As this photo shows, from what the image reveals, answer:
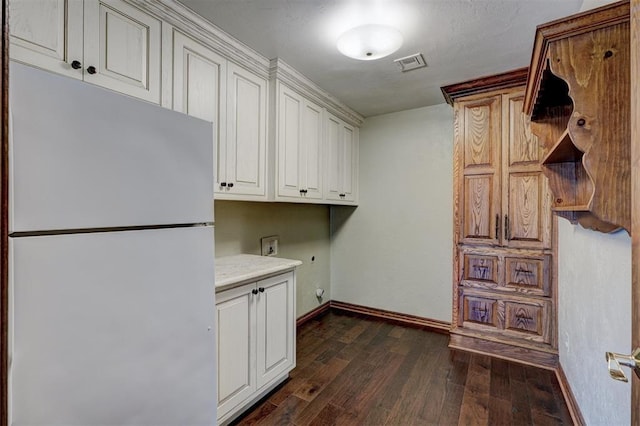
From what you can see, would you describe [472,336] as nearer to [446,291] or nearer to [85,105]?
[446,291]

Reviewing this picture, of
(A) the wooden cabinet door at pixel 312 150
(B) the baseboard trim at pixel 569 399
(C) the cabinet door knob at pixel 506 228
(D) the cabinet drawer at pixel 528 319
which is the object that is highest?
(A) the wooden cabinet door at pixel 312 150

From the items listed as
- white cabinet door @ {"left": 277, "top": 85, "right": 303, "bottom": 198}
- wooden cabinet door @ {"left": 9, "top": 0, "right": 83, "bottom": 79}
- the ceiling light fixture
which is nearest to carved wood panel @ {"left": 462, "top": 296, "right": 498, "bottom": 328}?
white cabinet door @ {"left": 277, "top": 85, "right": 303, "bottom": 198}

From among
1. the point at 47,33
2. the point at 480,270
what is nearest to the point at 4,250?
the point at 47,33

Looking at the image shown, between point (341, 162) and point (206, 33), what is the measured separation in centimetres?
172

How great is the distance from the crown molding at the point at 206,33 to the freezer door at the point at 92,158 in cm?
83

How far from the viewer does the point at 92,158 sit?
839 mm

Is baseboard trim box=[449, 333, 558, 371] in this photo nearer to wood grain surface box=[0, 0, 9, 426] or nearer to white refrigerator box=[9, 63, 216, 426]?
white refrigerator box=[9, 63, 216, 426]

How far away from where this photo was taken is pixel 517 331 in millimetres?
2381

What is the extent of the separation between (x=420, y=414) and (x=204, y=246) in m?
1.60

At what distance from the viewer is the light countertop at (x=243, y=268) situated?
5.30 feet

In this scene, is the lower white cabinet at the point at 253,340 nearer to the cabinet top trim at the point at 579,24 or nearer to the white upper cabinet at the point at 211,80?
the white upper cabinet at the point at 211,80

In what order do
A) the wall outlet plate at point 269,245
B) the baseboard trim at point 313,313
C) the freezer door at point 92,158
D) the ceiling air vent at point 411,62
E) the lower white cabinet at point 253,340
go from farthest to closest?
the baseboard trim at point 313,313, the wall outlet plate at point 269,245, the ceiling air vent at point 411,62, the lower white cabinet at point 253,340, the freezer door at point 92,158

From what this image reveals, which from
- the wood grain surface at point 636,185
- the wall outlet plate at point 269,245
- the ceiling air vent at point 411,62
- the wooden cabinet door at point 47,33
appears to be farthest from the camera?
the wall outlet plate at point 269,245

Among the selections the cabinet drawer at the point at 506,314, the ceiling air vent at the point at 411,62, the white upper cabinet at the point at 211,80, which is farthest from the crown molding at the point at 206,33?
the cabinet drawer at the point at 506,314
